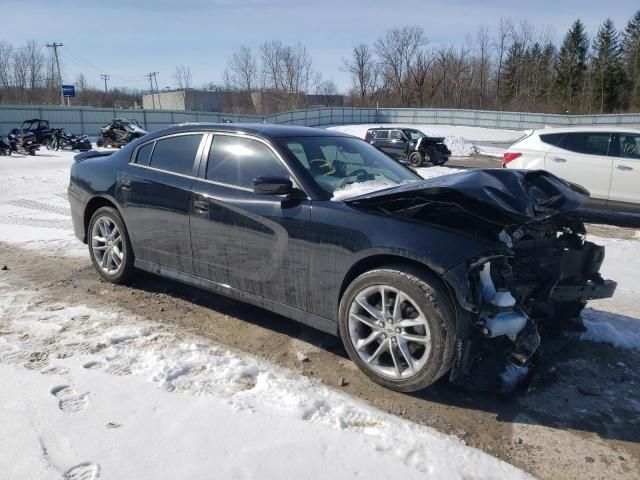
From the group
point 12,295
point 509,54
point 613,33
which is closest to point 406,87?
point 509,54

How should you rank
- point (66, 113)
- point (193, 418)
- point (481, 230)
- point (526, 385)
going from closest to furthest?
1. point (193, 418)
2. point (481, 230)
3. point (526, 385)
4. point (66, 113)

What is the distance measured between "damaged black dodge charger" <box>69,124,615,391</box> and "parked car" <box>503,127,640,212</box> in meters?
5.37

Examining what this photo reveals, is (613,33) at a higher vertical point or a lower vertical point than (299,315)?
higher

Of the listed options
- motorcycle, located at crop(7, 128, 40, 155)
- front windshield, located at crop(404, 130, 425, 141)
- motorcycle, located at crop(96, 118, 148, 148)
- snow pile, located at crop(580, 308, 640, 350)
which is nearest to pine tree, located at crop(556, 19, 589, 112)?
front windshield, located at crop(404, 130, 425, 141)

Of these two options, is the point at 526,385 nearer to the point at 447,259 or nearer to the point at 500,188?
the point at 447,259

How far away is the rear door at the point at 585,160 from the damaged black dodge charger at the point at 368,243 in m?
5.37

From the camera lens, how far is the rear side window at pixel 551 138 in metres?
8.99

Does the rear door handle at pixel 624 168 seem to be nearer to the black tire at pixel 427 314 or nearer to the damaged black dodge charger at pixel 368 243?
the damaged black dodge charger at pixel 368 243

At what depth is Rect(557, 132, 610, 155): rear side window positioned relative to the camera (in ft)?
28.2

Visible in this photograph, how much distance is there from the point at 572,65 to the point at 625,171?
65755 mm

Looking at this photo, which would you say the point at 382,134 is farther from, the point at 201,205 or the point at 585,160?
the point at 201,205

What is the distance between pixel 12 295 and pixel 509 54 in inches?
2970

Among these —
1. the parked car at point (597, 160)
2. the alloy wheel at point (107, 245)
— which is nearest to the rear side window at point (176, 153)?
the alloy wheel at point (107, 245)

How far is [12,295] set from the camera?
4641 millimetres
